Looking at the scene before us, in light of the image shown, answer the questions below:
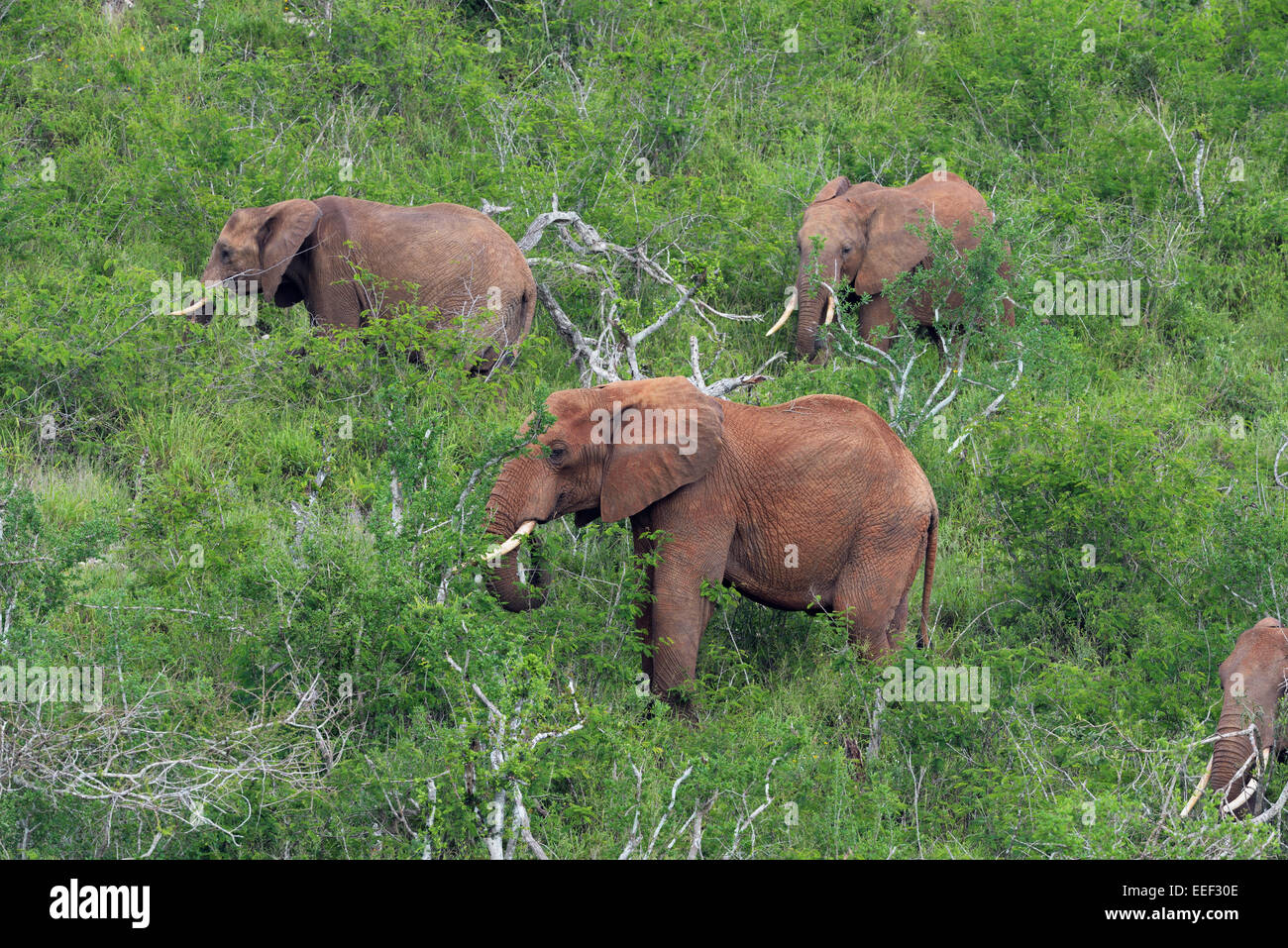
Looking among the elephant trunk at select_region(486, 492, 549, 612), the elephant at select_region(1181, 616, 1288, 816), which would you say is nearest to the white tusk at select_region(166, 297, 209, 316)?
the elephant trunk at select_region(486, 492, 549, 612)

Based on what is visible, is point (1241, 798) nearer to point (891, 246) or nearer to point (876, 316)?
point (876, 316)

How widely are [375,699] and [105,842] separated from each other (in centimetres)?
155

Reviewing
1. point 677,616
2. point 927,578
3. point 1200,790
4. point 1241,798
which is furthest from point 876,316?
point 1200,790

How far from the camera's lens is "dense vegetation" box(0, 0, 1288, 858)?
737cm

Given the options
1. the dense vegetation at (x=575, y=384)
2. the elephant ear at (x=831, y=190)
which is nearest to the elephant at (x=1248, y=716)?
the dense vegetation at (x=575, y=384)

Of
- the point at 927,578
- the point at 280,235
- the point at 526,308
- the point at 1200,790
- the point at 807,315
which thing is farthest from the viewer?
the point at 807,315

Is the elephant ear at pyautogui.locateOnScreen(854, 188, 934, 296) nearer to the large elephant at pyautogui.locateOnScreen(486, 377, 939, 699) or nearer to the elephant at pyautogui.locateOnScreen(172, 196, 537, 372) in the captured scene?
the elephant at pyautogui.locateOnScreen(172, 196, 537, 372)

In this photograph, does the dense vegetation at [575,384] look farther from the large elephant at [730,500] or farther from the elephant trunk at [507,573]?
the large elephant at [730,500]

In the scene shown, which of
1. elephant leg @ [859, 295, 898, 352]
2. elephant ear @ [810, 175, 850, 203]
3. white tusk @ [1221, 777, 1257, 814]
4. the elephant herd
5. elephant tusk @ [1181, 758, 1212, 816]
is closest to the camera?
elephant tusk @ [1181, 758, 1212, 816]

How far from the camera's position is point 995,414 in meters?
12.0

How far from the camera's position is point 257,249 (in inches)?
465

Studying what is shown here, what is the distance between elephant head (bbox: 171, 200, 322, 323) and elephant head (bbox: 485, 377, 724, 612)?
3.68 metres

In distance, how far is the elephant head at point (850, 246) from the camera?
12.8 m

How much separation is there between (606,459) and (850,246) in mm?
5158
